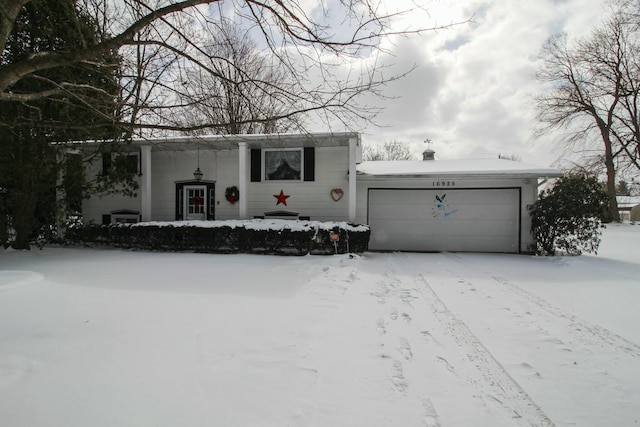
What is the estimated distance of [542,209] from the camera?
9.14 m

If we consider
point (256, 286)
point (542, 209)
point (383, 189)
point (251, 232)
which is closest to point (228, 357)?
point (256, 286)

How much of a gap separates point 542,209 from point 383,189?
4453 millimetres

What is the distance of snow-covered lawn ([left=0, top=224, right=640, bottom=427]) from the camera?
2.11 meters

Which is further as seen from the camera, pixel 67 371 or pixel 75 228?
pixel 75 228

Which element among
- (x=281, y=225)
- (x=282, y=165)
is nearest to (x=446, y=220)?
(x=281, y=225)

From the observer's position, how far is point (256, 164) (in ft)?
35.7

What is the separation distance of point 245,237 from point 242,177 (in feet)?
6.99

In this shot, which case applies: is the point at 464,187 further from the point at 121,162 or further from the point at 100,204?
the point at 100,204

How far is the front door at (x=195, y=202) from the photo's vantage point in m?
11.3

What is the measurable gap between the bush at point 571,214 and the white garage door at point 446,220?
811mm

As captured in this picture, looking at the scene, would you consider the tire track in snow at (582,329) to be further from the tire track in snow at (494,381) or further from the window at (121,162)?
the window at (121,162)

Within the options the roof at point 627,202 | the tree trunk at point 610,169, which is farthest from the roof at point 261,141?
the roof at point 627,202

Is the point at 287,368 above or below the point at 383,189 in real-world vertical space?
below

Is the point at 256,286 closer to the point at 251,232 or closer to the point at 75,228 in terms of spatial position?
the point at 251,232
